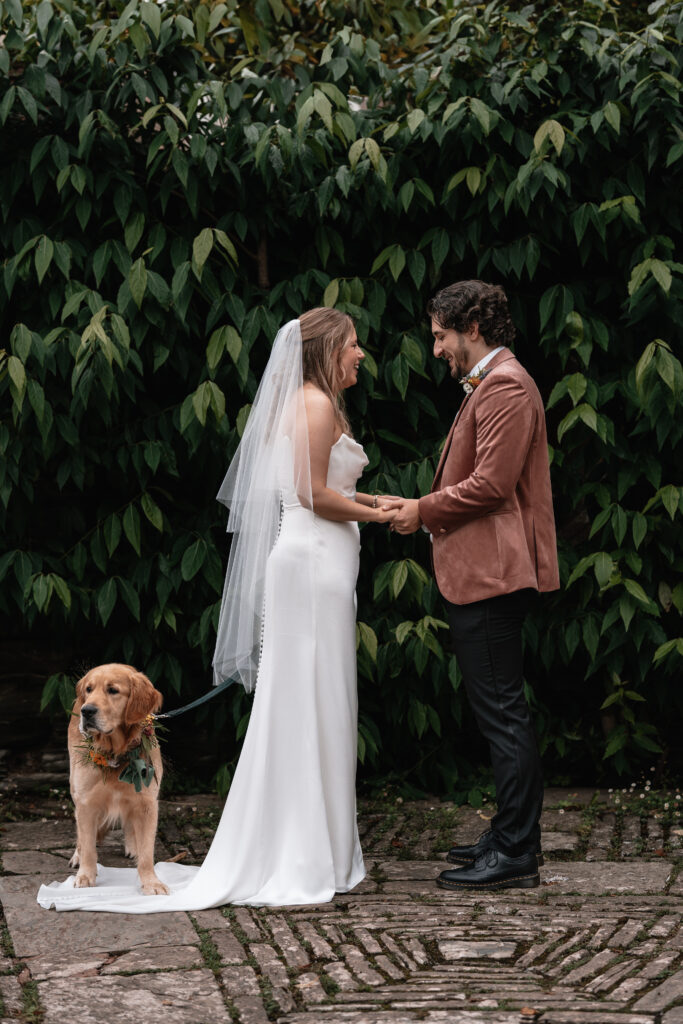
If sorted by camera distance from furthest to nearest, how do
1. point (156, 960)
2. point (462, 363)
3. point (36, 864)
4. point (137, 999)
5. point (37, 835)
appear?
1. point (37, 835)
2. point (36, 864)
3. point (462, 363)
4. point (156, 960)
5. point (137, 999)

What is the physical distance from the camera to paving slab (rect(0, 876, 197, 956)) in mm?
3617

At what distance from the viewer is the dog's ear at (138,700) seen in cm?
421

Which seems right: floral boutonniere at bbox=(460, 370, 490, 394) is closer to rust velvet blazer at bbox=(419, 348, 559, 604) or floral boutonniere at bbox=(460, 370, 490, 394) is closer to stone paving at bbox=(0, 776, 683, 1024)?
rust velvet blazer at bbox=(419, 348, 559, 604)

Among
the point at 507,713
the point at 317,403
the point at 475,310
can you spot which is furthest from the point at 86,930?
the point at 475,310

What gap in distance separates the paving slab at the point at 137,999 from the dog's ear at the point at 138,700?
108 centimetres

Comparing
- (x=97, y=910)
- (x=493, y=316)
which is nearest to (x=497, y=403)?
(x=493, y=316)

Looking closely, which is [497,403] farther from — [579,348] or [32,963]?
[32,963]

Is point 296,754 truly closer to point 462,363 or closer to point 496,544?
point 496,544

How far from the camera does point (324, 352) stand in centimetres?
440

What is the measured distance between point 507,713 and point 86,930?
1632 millimetres

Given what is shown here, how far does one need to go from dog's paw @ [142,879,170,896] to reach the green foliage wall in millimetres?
1254

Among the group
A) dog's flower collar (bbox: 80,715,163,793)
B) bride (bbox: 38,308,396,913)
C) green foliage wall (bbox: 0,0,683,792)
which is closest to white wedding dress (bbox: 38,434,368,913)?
bride (bbox: 38,308,396,913)

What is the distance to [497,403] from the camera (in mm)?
4125

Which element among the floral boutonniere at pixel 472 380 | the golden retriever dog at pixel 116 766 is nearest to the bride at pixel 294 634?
the golden retriever dog at pixel 116 766
